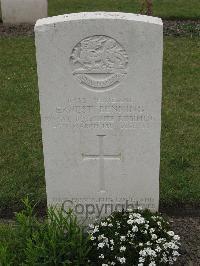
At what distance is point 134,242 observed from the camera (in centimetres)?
391

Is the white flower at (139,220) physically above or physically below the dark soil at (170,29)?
below

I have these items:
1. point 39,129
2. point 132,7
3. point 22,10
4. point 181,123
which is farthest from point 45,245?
point 132,7

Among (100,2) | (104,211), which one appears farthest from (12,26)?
(104,211)

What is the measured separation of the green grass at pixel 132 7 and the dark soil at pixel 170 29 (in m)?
0.65

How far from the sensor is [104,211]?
4426 millimetres

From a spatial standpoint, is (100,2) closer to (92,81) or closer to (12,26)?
(12,26)

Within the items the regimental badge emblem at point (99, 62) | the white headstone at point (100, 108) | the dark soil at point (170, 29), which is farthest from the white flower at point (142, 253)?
the dark soil at point (170, 29)

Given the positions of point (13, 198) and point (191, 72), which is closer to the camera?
point (13, 198)

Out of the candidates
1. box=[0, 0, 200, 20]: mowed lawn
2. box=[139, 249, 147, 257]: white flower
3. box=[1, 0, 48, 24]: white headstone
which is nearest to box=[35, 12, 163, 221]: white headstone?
box=[139, 249, 147, 257]: white flower

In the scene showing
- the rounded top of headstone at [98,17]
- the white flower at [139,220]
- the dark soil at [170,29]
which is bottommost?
the white flower at [139,220]

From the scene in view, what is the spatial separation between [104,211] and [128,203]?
0.22 m

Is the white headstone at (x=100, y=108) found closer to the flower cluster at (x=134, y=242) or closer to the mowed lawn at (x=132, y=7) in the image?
the flower cluster at (x=134, y=242)

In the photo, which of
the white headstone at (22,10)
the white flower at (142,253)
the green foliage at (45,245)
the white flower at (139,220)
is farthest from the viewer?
the white headstone at (22,10)

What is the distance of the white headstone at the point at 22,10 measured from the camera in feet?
38.8
